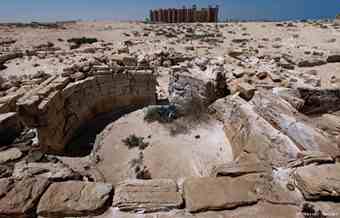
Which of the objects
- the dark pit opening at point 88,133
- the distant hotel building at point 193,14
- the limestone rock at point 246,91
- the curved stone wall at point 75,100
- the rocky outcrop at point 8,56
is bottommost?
the dark pit opening at point 88,133

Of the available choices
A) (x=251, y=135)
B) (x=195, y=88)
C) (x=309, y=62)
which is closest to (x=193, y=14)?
(x=309, y=62)

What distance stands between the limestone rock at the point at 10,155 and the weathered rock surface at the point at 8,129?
0.58 m

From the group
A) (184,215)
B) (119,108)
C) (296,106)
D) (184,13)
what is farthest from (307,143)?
(184,13)

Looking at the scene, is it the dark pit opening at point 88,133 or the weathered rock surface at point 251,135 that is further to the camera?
the dark pit opening at point 88,133

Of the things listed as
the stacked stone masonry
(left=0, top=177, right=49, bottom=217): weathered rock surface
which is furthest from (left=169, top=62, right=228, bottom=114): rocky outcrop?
(left=0, top=177, right=49, bottom=217): weathered rock surface

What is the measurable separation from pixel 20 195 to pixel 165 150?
3.45 metres

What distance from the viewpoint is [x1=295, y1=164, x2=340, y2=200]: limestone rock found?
1.91 metres

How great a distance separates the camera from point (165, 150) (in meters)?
5.14

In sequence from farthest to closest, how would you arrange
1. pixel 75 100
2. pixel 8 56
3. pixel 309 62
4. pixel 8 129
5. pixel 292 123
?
pixel 8 56
pixel 309 62
pixel 75 100
pixel 8 129
pixel 292 123

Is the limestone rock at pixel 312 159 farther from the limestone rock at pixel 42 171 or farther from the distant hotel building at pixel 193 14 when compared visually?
the distant hotel building at pixel 193 14

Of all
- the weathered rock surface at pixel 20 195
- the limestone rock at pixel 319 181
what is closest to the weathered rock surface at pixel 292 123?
the limestone rock at pixel 319 181

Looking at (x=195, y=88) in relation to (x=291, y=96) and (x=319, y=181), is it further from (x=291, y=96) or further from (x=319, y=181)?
(x=319, y=181)

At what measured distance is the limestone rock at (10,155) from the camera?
260 centimetres

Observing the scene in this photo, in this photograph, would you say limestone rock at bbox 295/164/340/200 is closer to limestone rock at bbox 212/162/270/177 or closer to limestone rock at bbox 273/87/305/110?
limestone rock at bbox 212/162/270/177
